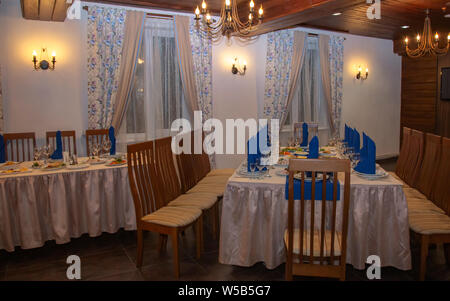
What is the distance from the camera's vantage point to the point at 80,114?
18.2ft

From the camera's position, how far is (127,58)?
18.6 ft

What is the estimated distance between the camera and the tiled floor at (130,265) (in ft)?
10.2

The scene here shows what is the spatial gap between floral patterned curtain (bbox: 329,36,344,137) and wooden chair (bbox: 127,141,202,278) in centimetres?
538

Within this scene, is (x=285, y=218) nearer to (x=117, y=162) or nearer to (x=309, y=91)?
(x=117, y=162)

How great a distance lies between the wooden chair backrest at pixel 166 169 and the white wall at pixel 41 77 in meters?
2.49

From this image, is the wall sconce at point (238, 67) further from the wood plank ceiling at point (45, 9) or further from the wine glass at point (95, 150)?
the wine glass at point (95, 150)

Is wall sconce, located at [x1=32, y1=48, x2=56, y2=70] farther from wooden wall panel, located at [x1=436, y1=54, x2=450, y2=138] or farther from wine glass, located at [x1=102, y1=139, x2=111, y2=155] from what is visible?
wooden wall panel, located at [x1=436, y1=54, x2=450, y2=138]

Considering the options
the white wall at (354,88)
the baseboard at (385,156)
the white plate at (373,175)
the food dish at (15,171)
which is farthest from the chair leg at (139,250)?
the baseboard at (385,156)

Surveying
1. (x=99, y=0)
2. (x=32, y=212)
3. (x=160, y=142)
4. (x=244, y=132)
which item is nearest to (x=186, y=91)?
(x=244, y=132)

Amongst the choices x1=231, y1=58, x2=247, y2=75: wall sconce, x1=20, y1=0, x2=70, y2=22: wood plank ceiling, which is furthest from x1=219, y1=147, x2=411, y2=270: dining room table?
x1=231, y1=58, x2=247, y2=75: wall sconce

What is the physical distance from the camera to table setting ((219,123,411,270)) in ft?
9.49

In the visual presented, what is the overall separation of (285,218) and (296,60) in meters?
4.88
